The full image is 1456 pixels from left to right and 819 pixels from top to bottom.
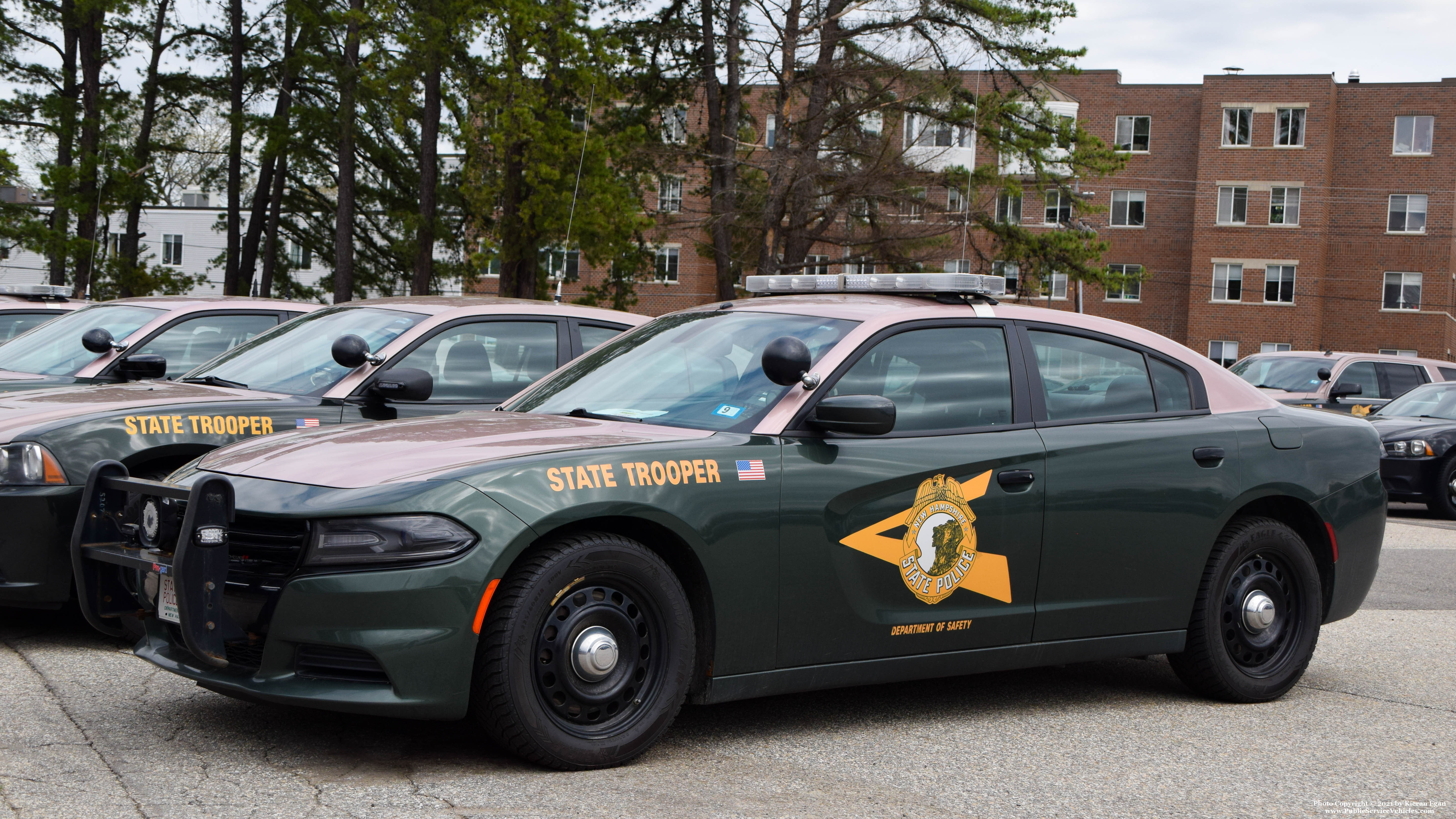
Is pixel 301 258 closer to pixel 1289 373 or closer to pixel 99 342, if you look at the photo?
pixel 1289 373

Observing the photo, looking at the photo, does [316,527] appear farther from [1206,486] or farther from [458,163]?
[458,163]

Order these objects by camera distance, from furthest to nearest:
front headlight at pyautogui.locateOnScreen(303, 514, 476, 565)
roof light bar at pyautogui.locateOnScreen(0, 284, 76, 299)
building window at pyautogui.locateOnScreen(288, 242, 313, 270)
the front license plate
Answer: building window at pyautogui.locateOnScreen(288, 242, 313, 270)
roof light bar at pyautogui.locateOnScreen(0, 284, 76, 299)
the front license plate
front headlight at pyautogui.locateOnScreen(303, 514, 476, 565)

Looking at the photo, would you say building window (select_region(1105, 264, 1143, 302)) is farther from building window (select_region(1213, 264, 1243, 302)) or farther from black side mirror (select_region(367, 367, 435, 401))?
black side mirror (select_region(367, 367, 435, 401))

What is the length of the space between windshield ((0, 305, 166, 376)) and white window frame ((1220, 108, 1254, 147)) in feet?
163

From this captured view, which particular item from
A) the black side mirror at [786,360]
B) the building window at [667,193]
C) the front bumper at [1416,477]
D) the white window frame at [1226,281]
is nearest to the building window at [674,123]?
the building window at [667,193]

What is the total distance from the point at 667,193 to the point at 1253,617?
4040 cm

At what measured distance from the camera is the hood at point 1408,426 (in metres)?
15.9

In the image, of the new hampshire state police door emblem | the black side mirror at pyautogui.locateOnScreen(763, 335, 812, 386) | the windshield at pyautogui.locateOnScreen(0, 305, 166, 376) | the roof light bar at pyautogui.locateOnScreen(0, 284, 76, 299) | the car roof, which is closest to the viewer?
the black side mirror at pyautogui.locateOnScreen(763, 335, 812, 386)

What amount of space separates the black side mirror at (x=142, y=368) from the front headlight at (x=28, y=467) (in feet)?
6.91

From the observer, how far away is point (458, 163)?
46.3 metres

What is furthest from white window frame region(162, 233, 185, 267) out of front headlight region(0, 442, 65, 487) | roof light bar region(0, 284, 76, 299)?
front headlight region(0, 442, 65, 487)

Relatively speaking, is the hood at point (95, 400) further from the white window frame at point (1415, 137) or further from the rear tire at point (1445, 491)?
the white window frame at point (1415, 137)

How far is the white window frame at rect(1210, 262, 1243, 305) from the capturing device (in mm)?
53531

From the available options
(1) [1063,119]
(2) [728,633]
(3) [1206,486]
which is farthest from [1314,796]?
(1) [1063,119]
